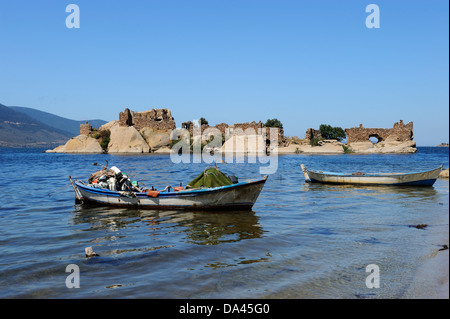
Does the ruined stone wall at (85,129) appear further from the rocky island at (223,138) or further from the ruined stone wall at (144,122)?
the ruined stone wall at (144,122)

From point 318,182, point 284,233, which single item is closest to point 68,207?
point 284,233

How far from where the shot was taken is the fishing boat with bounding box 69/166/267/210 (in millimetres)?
14852

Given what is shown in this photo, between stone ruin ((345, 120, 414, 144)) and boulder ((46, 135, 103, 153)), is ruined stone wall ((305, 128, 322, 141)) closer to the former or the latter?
stone ruin ((345, 120, 414, 144))

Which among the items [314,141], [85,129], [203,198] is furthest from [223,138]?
[203,198]

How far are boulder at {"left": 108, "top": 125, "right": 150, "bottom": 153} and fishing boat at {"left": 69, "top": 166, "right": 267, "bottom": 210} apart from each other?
53.0m

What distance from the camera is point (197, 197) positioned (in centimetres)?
1495

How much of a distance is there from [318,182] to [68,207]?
16.8m

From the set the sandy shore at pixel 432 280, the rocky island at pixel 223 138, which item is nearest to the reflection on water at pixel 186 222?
the sandy shore at pixel 432 280

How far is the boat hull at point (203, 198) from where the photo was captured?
1484 cm

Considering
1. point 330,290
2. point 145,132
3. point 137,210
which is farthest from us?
point 145,132

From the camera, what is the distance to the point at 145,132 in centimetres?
7231

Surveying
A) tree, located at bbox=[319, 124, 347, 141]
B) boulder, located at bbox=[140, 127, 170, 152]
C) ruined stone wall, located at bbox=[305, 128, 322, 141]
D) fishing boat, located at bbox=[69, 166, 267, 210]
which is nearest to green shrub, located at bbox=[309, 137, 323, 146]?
ruined stone wall, located at bbox=[305, 128, 322, 141]

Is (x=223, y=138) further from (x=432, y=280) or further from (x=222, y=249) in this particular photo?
(x=432, y=280)
